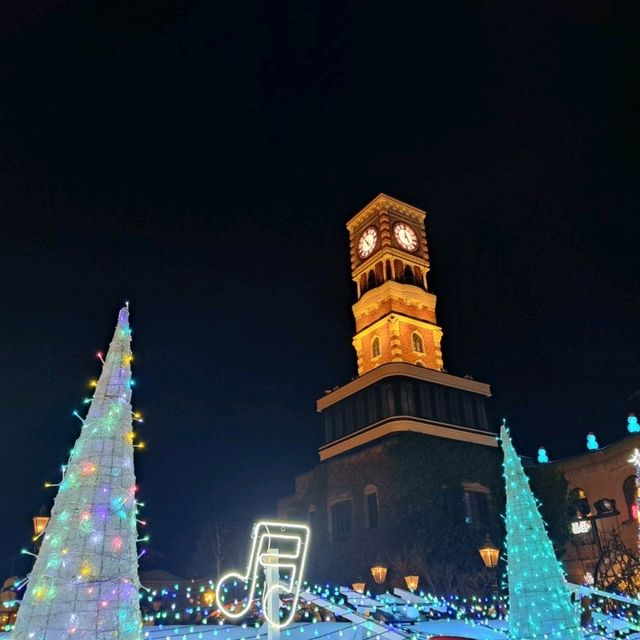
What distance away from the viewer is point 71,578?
21.4ft

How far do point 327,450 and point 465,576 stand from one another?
12726 mm

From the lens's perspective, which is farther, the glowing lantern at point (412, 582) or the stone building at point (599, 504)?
the stone building at point (599, 504)

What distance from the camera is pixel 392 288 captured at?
42.3m

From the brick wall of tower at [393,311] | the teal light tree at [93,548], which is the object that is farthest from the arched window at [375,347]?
the teal light tree at [93,548]

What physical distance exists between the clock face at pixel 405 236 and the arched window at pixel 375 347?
843 cm

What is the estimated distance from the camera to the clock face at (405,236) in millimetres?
45719

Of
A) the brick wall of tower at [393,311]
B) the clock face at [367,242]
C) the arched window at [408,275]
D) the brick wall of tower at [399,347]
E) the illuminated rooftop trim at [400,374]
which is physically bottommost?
the illuminated rooftop trim at [400,374]

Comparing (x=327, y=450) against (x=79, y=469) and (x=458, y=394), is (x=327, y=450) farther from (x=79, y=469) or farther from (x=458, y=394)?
(x=79, y=469)

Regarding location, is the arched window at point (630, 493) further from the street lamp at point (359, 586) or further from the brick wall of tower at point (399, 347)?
the street lamp at point (359, 586)

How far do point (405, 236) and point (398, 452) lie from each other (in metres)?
19.7

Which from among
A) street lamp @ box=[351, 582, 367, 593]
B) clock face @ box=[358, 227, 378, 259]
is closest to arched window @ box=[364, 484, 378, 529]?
street lamp @ box=[351, 582, 367, 593]

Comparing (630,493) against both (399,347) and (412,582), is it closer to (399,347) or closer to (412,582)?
(412,582)

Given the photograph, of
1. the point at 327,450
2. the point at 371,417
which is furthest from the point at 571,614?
the point at 327,450

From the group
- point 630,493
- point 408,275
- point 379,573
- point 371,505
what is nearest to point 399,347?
point 408,275
